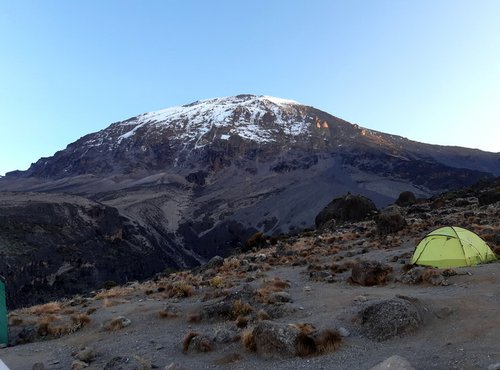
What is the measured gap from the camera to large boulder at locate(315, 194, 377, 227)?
4378 cm

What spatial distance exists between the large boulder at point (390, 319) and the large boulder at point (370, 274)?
4791mm

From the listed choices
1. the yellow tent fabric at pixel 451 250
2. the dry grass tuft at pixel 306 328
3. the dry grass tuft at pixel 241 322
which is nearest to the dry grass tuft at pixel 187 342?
the dry grass tuft at pixel 241 322

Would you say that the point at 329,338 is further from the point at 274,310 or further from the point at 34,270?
the point at 34,270

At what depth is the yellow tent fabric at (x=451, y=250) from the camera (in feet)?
49.6


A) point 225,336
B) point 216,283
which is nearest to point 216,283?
point 216,283

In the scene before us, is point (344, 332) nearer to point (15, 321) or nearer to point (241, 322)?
point (241, 322)

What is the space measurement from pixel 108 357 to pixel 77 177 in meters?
150

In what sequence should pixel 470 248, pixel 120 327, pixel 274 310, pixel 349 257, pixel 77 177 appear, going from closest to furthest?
pixel 274 310 < pixel 120 327 < pixel 470 248 < pixel 349 257 < pixel 77 177

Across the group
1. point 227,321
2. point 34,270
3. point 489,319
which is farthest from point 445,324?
point 34,270

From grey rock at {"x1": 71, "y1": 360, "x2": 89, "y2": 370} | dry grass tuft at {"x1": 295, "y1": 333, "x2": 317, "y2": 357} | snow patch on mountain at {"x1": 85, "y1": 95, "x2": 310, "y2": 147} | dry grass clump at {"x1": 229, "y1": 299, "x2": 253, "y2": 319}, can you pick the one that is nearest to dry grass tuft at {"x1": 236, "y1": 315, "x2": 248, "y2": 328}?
dry grass clump at {"x1": 229, "y1": 299, "x2": 253, "y2": 319}

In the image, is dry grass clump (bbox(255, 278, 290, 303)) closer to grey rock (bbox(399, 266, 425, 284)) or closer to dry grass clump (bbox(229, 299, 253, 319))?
dry grass clump (bbox(229, 299, 253, 319))

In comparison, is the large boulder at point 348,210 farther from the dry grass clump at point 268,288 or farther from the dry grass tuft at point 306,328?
the dry grass tuft at point 306,328

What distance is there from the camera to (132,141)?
181125mm

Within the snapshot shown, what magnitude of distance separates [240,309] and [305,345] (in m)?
3.88
